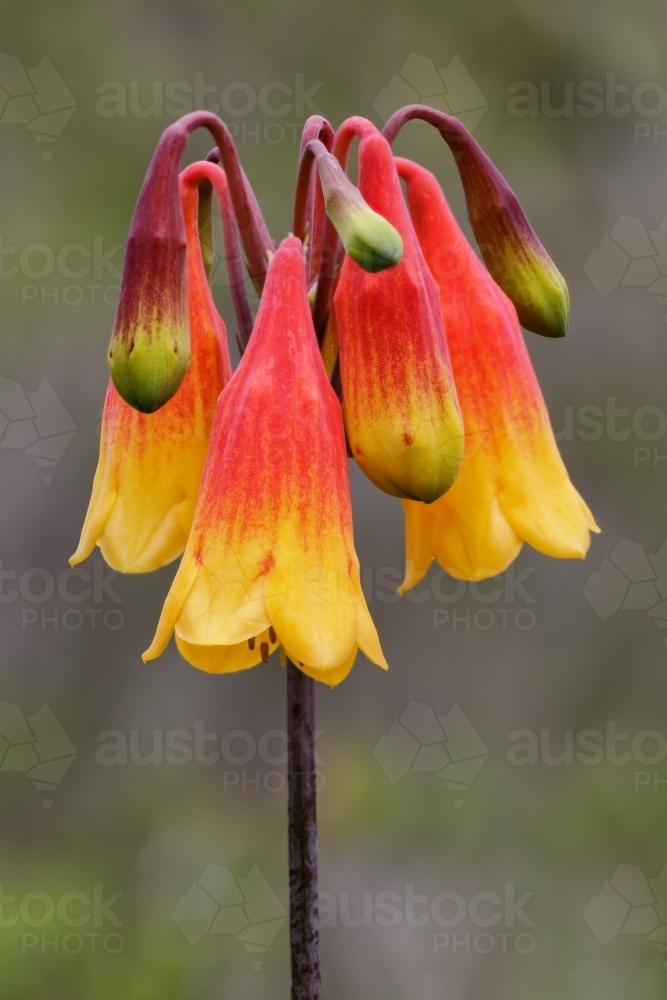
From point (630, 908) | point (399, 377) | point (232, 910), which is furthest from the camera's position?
point (630, 908)

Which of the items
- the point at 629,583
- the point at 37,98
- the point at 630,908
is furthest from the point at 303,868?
the point at 37,98

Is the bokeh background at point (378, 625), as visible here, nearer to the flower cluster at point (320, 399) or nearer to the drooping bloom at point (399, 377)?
the flower cluster at point (320, 399)

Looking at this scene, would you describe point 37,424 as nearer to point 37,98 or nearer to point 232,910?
point 37,98

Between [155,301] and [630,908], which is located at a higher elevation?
[155,301]

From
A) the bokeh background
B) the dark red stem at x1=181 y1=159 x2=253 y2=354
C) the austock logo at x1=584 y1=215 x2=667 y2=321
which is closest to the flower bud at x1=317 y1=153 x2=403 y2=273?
the dark red stem at x1=181 y1=159 x2=253 y2=354

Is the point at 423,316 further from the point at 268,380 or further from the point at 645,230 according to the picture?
the point at 645,230

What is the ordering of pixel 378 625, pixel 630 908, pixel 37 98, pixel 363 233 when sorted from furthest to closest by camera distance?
pixel 37 98 → pixel 378 625 → pixel 630 908 → pixel 363 233

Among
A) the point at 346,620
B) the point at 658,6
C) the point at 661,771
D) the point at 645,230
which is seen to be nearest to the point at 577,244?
the point at 645,230
